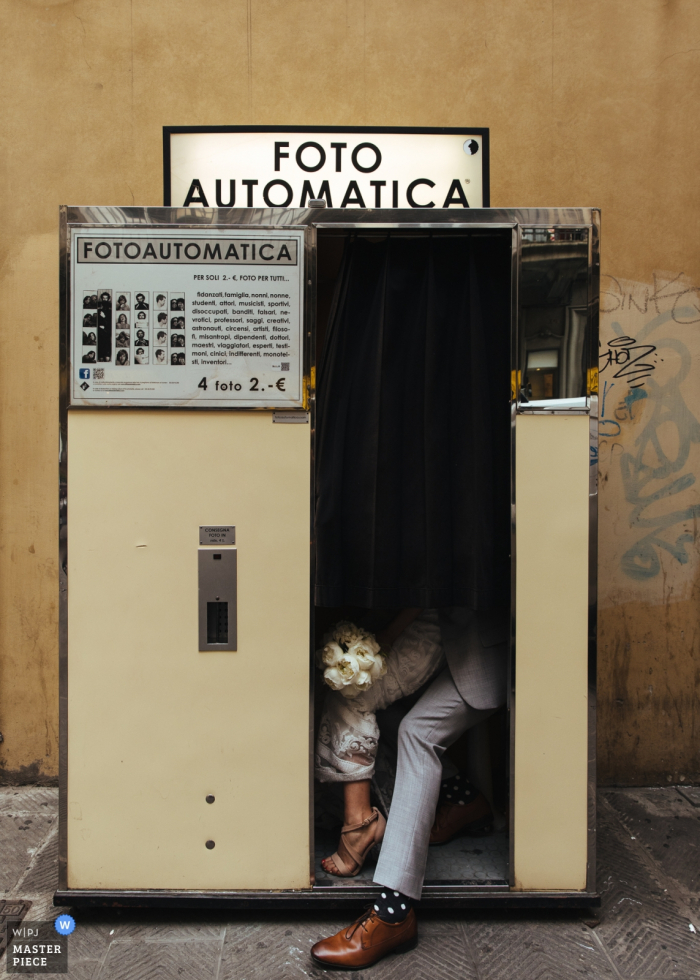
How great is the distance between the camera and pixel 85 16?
340 centimetres

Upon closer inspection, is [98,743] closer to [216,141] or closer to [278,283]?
[278,283]

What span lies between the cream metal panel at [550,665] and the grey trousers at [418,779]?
0.83ft

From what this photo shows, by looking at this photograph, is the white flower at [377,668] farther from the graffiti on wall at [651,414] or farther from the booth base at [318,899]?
the graffiti on wall at [651,414]

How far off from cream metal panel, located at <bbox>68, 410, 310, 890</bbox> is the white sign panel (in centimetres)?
159

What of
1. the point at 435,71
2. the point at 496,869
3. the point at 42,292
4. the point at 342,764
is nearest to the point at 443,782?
the point at 496,869

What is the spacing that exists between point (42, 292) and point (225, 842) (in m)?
2.85

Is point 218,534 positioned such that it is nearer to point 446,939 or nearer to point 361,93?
point 446,939

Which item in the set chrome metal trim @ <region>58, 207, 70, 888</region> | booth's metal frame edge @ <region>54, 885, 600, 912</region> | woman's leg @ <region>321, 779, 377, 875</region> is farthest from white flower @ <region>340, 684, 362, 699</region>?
chrome metal trim @ <region>58, 207, 70, 888</region>

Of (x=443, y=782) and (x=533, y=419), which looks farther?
(x=443, y=782)

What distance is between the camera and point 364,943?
86.4 inches

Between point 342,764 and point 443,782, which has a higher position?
point 342,764

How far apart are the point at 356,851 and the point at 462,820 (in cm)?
55

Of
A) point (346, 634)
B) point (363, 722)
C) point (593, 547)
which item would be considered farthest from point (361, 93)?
point (363, 722)

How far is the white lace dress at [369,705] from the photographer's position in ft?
8.37
